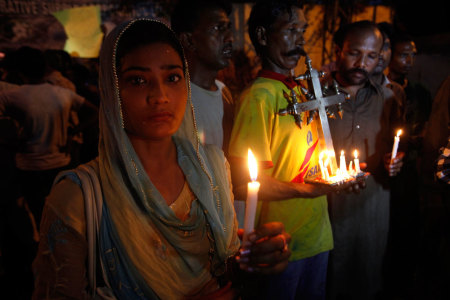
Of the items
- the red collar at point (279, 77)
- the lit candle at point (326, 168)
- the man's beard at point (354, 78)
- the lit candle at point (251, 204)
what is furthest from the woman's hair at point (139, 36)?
the man's beard at point (354, 78)

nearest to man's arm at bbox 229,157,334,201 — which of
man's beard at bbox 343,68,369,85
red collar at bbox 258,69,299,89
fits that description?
red collar at bbox 258,69,299,89

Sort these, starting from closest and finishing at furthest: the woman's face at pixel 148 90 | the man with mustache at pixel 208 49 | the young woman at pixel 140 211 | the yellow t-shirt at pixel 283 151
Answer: the young woman at pixel 140 211
the woman's face at pixel 148 90
the yellow t-shirt at pixel 283 151
the man with mustache at pixel 208 49

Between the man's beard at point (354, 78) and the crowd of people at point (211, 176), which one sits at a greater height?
the man's beard at point (354, 78)

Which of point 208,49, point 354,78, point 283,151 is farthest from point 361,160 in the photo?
point 208,49

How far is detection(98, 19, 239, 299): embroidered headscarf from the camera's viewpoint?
1224mm

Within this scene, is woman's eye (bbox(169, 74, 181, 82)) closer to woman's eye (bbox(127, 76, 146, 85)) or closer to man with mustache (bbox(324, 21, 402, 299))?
woman's eye (bbox(127, 76, 146, 85))

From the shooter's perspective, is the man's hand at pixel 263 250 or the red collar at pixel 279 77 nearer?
the man's hand at pixel 263 250

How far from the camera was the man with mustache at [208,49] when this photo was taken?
2.72 meters

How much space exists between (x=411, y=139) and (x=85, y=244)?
3.96 m

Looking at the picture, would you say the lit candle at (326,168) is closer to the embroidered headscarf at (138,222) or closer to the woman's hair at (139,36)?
the embroidered headscarf at (138,222)

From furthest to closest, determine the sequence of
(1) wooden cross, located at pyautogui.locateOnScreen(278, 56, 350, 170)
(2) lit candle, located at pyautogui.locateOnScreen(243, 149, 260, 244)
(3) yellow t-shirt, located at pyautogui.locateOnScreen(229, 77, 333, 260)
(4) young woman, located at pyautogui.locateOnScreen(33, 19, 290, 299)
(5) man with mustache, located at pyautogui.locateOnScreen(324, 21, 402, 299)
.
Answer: (5) man with mustache, located at pyautogui.locateOnScreen(324, 21, 402, 299), (1) wooden cross, located at pyautogui.locateOnScreen(278, 56, 350, 170), (3) yellow t-shirt, located at pyautogui.locateOnScreen(229, 77, 333, 260), (4) young woman, located at pyautogui.locateOnScreen(33, 19, 290, 299), (2) lit candle, located at pyautogui.locateOnScreen(243, 149, 260, 244)

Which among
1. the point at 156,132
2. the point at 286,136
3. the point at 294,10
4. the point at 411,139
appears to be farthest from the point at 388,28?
the point at 156,132

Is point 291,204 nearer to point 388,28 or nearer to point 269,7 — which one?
point 269,7

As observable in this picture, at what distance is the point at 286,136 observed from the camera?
85.7 inches
